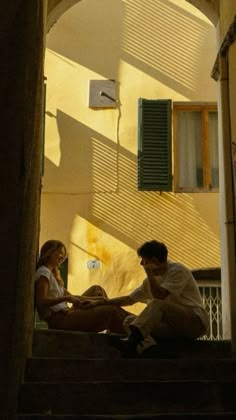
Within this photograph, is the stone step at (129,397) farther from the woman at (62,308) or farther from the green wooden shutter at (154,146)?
the green wooden shutter at (154,146)

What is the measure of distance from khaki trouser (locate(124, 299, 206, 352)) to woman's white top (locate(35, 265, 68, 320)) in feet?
2.05

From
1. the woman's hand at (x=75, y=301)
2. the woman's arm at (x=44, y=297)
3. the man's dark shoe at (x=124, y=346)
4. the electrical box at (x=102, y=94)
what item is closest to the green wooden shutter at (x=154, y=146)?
the electrical box at (x=102, y=94)

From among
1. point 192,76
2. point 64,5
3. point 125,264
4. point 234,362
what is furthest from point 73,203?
point 234,362

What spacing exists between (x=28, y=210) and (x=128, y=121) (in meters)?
7.70

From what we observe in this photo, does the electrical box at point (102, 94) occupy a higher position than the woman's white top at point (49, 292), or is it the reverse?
the electrical box at point (102, 94)

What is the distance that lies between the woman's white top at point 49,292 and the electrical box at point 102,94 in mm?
5557

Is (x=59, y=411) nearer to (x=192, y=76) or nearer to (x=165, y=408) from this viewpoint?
(x=165, y=408)

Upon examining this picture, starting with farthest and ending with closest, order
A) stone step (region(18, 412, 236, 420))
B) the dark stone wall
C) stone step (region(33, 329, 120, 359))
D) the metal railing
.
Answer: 1. the metal railing
2. stone step (region(33, 329, 120, 359))
3. stone step (region(18, 412, 236, 420))
4. the dark stone wall

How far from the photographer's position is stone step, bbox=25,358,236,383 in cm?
456

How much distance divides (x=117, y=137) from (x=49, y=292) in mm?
5404

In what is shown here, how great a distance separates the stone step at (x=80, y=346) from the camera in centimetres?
505

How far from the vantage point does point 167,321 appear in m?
5.23

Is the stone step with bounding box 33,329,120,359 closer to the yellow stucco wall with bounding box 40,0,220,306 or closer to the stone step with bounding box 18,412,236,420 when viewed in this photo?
the stone step with bounding box 18,412,236,420

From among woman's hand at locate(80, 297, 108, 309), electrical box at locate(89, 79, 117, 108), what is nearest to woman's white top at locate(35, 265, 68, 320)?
woman's hand at locate(80, 297, 108, 309)
